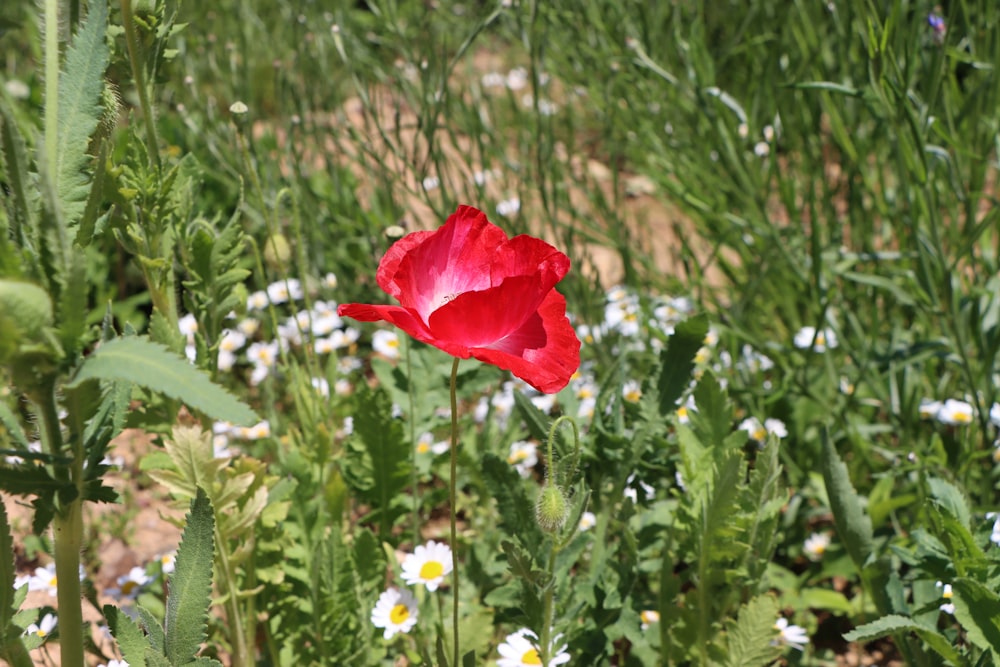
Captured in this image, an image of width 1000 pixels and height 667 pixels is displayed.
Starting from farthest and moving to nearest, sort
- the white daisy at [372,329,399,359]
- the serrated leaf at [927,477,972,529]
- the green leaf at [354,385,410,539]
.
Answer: the white daisy at [372,329,399,359], the green leaf at [354,385,410,539], the serrated leaf at [927,477,972,529]

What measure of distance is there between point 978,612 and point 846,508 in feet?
1.06

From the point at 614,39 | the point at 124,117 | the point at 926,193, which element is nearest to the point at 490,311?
the point at 124,117

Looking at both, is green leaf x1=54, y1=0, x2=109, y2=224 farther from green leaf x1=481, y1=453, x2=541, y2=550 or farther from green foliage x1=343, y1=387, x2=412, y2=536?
green foliage x1=343, y1=387, x2=412, y2=536

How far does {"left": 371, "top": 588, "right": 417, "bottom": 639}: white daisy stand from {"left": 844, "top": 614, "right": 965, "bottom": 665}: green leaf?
28.9 inches

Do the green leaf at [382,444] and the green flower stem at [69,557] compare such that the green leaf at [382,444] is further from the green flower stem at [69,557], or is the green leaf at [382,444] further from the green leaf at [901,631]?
the green leaf at [901,631]

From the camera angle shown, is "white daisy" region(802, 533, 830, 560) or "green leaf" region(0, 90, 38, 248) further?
"white daisy" region(802, 533, 830, 560)

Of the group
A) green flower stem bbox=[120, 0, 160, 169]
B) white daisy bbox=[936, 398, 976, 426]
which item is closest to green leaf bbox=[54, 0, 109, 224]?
green flower stem bbox=[120, 0, 160, 169]

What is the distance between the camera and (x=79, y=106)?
3.65ft

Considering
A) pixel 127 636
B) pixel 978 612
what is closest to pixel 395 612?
pixel 127 636

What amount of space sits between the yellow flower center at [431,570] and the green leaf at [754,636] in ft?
1.77

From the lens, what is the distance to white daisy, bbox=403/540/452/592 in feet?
5.72

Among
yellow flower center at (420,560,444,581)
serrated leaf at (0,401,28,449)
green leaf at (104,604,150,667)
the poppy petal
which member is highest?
the poppy petal

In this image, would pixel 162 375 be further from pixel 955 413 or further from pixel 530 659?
pixel 955 413

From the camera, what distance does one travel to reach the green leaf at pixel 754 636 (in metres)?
1.57
